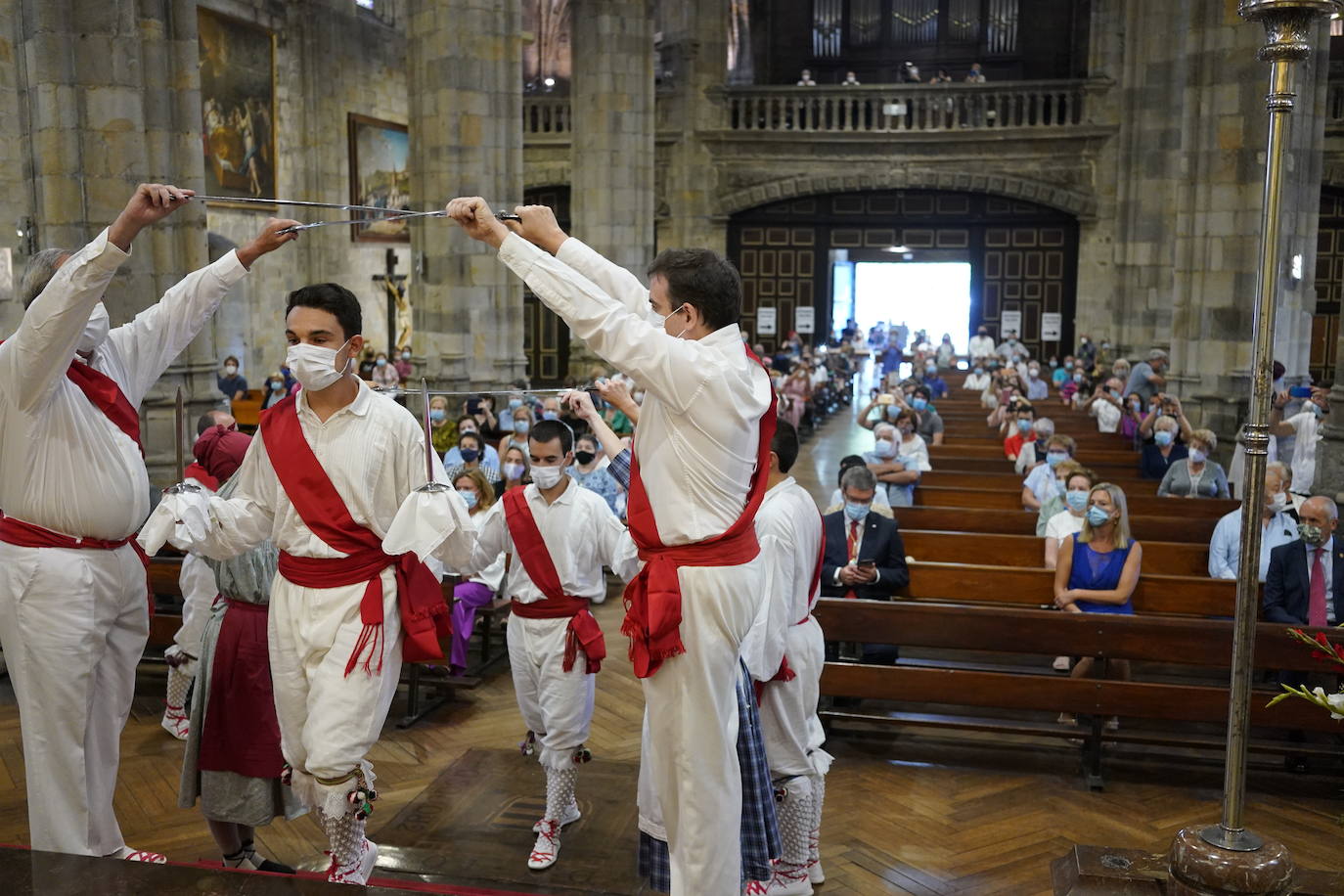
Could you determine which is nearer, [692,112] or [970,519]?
[970,519]

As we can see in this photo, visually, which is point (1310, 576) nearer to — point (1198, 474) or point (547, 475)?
point (1198, 474)

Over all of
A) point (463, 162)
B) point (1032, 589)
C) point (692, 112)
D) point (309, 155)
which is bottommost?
point (1032, 589)

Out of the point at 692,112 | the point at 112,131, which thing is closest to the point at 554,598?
the point at 112,131

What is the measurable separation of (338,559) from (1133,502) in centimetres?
690

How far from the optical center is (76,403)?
3570 mm

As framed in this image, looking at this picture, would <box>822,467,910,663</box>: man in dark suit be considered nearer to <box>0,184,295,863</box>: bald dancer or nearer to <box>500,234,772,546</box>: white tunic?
<box>500,234,772,546</box>: white tunic

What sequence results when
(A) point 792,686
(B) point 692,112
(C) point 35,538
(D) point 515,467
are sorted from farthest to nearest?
(B) point 692,112 < (D) point 515,467 < (A) point 792,686 < (C) point 35,538

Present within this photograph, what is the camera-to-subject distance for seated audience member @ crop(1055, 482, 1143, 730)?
6.44m

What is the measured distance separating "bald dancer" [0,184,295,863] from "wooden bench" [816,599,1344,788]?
127 inches

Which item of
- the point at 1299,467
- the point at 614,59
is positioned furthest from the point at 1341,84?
the point at 1299,467

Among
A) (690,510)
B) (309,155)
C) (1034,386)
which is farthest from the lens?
(309,155)

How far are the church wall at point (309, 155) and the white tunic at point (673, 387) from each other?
18011 mm

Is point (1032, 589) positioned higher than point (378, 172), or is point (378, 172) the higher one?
point (378, 172)

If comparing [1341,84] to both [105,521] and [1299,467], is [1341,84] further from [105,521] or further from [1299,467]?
[105,521]
